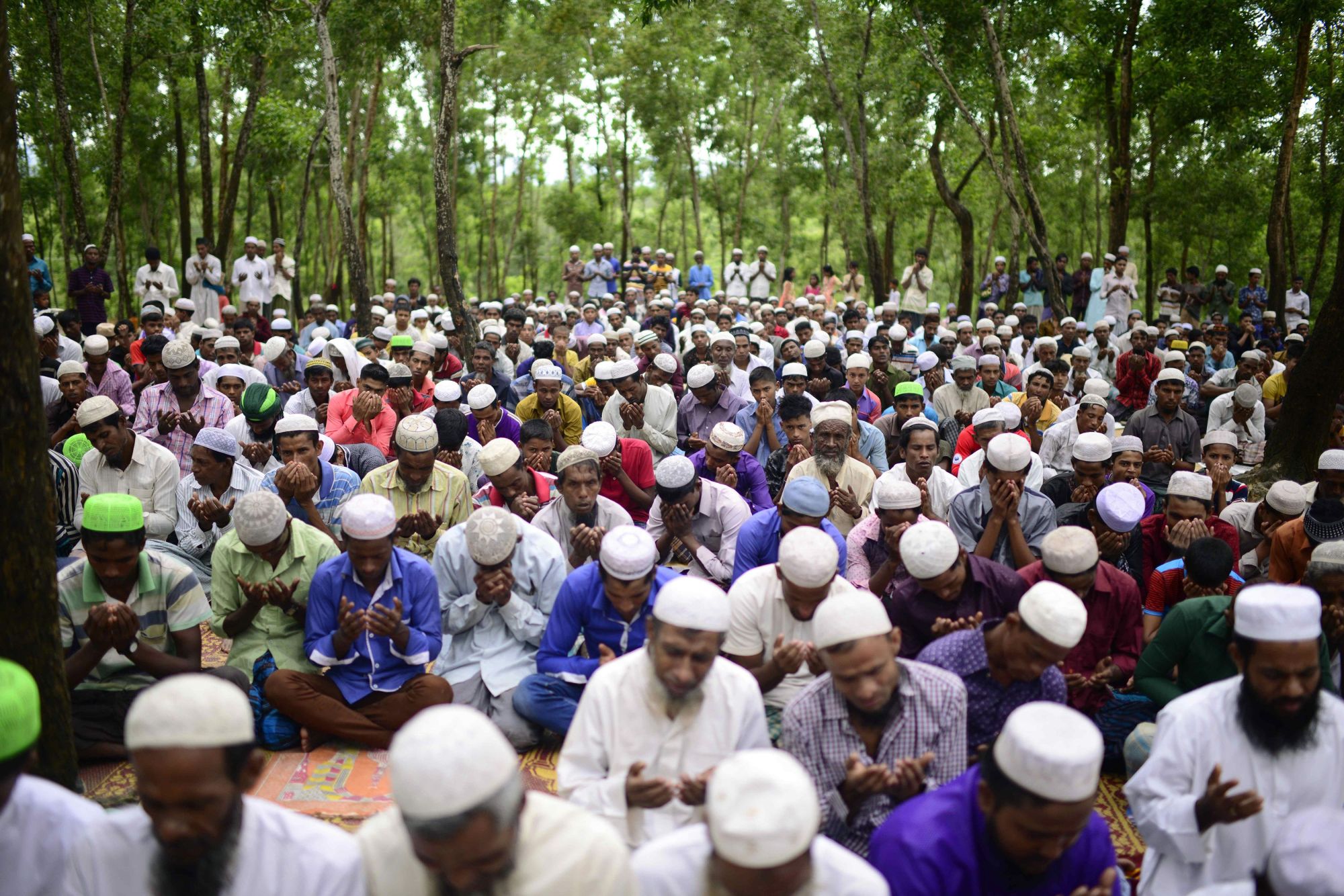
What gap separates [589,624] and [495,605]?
61 cm

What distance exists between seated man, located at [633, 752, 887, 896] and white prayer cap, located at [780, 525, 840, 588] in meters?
1.63

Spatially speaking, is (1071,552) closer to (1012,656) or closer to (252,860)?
(1012,656)

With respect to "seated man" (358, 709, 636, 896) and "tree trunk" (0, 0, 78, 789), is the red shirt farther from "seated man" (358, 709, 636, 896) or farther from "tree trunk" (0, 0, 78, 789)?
"seated man" (358, 709, 636, 896)

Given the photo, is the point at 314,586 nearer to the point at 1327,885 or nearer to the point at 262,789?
the point at 262,789

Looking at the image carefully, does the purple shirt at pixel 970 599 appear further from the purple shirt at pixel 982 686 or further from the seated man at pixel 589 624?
the seated man at pixel 589 624

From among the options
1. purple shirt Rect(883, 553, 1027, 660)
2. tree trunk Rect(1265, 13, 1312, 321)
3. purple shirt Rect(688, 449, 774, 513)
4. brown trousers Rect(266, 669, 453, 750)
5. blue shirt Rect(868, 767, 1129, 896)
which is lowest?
brown trousers Rect(266, 669, 453, 750)

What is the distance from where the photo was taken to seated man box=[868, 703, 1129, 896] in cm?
235

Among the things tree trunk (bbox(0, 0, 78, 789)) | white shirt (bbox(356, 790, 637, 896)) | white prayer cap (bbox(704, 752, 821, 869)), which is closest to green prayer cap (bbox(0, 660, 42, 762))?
white shirt (bbox(356, 790, 637, 896))

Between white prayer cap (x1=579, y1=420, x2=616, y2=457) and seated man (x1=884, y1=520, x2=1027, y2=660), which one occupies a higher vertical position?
white prayer cap (x1=579, y1=420, x2=616, y2=457)

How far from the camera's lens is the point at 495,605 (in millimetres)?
4680

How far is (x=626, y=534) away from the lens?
400 cm

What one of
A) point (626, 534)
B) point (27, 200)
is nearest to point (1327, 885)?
point (626, 534)

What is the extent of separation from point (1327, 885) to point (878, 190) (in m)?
24.2

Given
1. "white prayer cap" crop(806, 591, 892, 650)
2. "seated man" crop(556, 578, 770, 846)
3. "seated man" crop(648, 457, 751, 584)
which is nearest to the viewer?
"white prayer cap" crop(806, 591, 892, 650)
